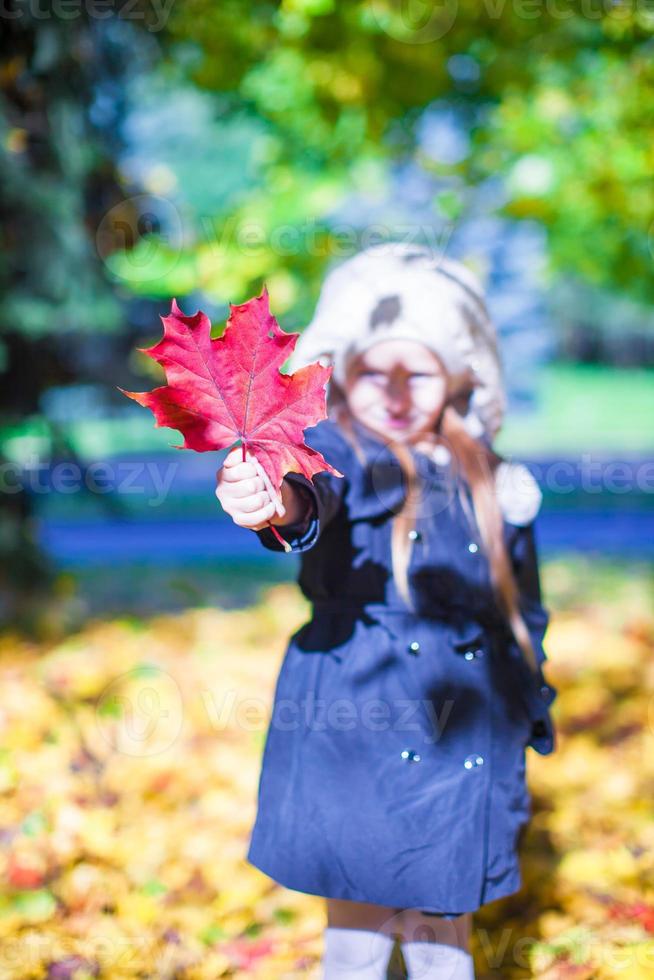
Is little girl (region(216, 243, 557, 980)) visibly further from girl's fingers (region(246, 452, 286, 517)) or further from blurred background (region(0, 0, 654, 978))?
blurred background (region(0, 0, 654, 978))

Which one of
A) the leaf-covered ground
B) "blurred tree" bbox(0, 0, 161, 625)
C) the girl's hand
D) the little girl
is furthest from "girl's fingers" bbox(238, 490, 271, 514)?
"blurred tree" bbox(0, 0, 161, 625)

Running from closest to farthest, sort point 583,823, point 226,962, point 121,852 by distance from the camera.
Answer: point 226,962 < point 121,852 < point 583,823

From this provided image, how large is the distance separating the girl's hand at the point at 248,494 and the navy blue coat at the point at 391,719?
18 cm

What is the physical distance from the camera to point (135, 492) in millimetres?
8055

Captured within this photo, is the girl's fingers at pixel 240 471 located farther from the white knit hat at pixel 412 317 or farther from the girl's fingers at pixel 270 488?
the white knit hat at pixel 412 317

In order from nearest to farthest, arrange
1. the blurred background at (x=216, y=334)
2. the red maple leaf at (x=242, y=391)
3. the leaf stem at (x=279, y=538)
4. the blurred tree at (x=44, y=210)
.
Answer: the red maple leaf at (x=242, y=391) → the leaf stem at (x=279, y=538) → the blurred background at (x=216, y=334) → the blurred tree at (x=44, y=210)

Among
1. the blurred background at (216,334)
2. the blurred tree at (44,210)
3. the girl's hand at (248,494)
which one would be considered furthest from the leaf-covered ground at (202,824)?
the girl's hand at (248,494)

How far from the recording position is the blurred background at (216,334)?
2201 mm

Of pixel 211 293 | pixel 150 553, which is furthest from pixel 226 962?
pixel 150 553

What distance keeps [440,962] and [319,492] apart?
37.7 inches

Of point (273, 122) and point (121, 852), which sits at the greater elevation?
point (273, 122)

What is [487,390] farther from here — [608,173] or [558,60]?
[558,60]

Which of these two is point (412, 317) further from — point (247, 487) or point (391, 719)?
point (391, 719)

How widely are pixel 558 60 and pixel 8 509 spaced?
141 inches
